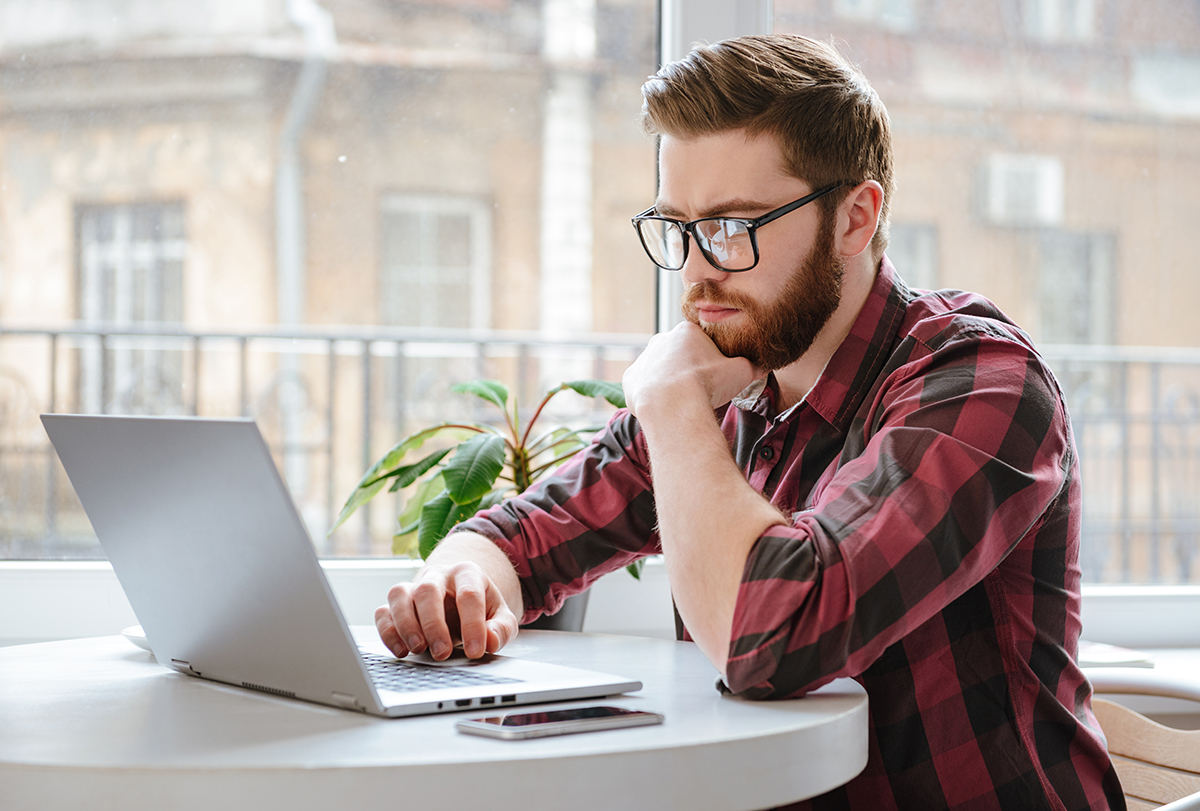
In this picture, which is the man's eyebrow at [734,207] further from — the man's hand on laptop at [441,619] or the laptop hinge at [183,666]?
the laptop hinge at [183,666]

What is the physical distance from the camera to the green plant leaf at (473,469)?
166cm

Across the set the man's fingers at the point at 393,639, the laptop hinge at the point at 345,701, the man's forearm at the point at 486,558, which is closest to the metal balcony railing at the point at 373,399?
the man's forearm at the point at 486,558

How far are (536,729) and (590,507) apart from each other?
701mm

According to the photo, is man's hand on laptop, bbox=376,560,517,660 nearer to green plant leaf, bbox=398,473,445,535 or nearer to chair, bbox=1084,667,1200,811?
green plant leaf, bbox=398,473,445,535

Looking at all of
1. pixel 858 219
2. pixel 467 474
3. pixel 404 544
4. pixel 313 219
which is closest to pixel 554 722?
pixel 858 219

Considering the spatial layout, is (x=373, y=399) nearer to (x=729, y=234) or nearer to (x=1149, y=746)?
(x=729, y=234)

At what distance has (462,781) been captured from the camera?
0.64 m

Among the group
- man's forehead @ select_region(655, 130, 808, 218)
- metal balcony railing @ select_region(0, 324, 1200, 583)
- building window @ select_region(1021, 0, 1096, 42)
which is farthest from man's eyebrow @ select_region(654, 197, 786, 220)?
building window @ select_region(1021, 0, 1096, 42)

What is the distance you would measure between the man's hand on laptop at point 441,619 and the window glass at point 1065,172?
1.73 m

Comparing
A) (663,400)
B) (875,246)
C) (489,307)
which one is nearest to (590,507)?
(663,400)

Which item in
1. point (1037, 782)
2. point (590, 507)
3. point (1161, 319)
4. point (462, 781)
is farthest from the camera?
point (1161, 319)

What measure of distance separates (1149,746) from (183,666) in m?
1.21

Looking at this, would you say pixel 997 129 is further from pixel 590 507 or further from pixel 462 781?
pixel 462 781

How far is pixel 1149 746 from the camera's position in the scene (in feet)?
4.55
